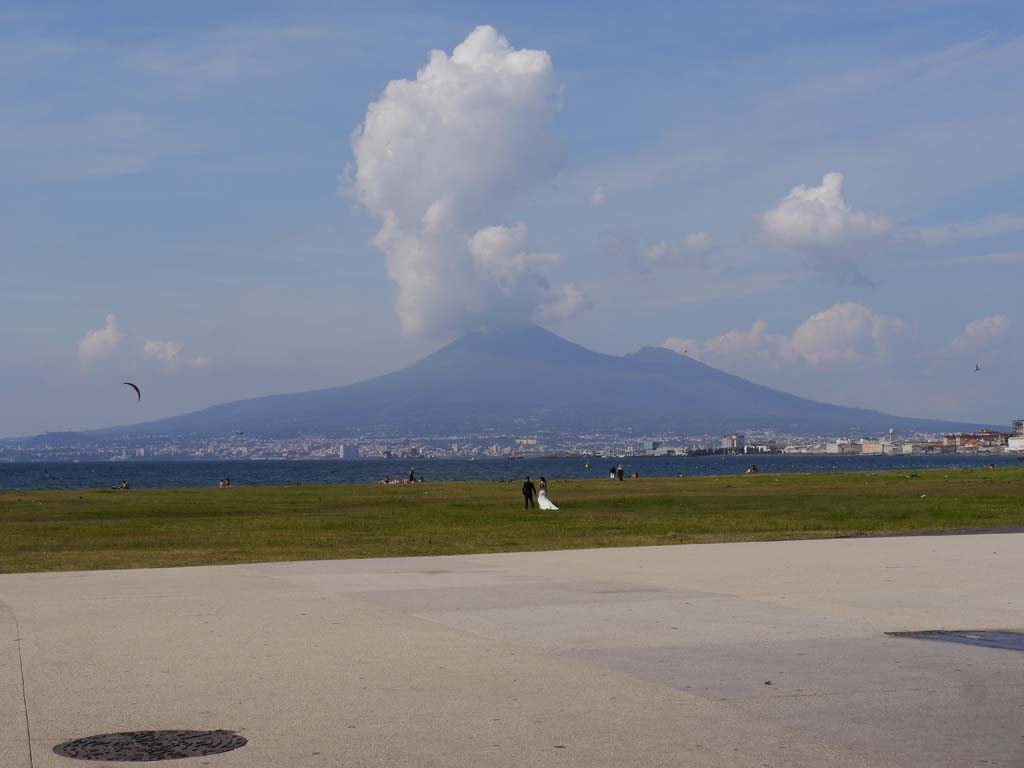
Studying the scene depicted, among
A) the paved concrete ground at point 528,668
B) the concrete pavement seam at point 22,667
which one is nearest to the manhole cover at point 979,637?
the paved concrete ground at point 528,668

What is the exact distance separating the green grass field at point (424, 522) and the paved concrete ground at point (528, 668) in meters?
6.97

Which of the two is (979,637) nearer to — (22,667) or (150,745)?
(150,745)

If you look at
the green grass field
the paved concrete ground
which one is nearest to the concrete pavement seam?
the paved concrete ground

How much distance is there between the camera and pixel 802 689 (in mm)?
10078

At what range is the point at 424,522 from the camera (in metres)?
37.3

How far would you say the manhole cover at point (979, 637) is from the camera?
40.9 ft

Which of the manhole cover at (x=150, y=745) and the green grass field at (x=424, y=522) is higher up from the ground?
the manhole cover at (x=150, y=745)

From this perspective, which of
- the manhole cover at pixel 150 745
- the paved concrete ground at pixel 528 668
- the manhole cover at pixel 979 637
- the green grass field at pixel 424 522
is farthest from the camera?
the green grass field at pixel 424 522

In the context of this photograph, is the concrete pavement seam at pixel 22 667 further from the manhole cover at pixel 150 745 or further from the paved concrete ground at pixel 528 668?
the manhole cover at pixel 150 745

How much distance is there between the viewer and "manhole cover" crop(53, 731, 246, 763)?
8.04 m

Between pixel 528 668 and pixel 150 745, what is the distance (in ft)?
12.3

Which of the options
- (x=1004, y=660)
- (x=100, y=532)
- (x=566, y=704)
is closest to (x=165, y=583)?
(x=566, y=704)

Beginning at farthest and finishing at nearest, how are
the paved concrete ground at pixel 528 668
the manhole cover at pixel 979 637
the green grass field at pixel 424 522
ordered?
the green grass field at pixel 424 522 → the manhole cover at pixel 979 637 → the paved concrete ground at pixel 528 668

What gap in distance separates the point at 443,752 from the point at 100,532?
2705cm
